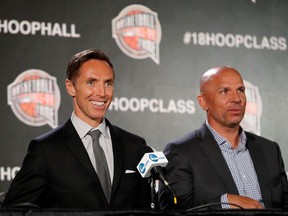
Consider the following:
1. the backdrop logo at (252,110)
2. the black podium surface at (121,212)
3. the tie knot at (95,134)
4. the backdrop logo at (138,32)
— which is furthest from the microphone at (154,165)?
the backdrop logo at (252,110)

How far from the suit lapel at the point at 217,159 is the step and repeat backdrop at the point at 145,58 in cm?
92

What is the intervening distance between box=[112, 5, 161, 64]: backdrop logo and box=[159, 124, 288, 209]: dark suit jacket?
3.57ft

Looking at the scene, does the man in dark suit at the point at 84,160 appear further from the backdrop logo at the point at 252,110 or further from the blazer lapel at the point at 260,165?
the backdrop logo at the point at 252,110

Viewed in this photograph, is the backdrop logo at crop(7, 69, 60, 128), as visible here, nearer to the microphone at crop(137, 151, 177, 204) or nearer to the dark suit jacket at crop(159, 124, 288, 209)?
the dark suit jacket at crop(159, 124, 288, 209)

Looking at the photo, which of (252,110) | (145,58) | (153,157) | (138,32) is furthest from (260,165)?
(138,32)

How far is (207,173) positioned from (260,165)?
331mm

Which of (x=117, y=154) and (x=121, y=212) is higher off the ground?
(x=117, y=154)

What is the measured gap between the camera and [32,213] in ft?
6.71

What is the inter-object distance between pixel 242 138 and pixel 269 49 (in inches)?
53.7

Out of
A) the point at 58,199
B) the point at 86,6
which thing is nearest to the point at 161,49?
the point at 86,6

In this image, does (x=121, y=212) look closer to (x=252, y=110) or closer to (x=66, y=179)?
(x=66, y=179)

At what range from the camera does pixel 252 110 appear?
456 centimetres

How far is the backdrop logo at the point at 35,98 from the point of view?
4.02 meters

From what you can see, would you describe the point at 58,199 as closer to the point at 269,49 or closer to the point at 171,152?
the point at 171,152
